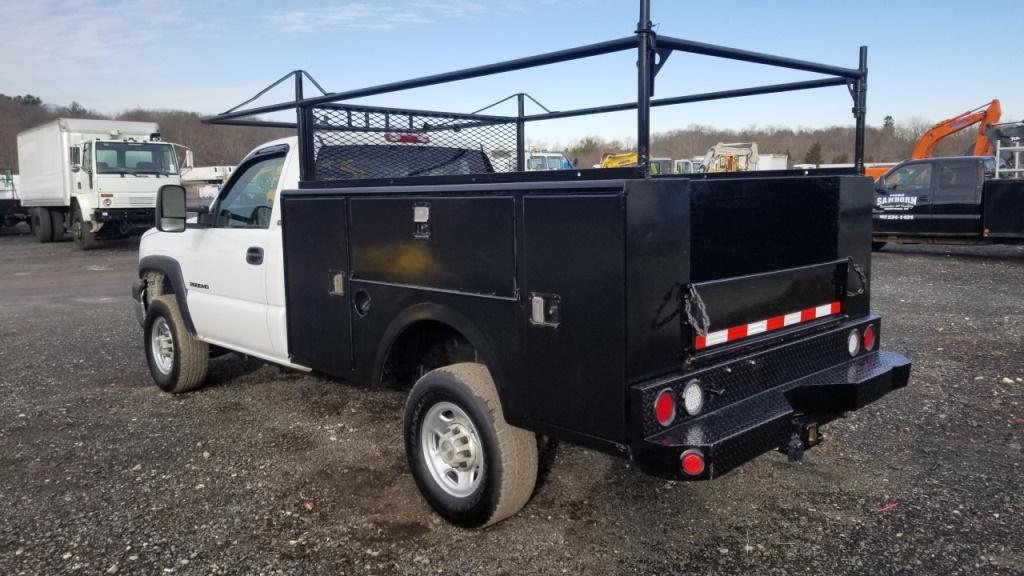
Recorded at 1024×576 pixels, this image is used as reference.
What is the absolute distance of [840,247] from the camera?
4090mm

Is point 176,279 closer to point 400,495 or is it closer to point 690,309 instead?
point 400,495

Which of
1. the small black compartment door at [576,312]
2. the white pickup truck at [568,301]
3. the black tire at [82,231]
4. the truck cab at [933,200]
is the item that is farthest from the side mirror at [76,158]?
the small black compartment door at [576,312]

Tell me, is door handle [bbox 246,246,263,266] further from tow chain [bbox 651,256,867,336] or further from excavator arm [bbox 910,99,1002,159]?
excavator arm [bbox 910,99,1002,159]

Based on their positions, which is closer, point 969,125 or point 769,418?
point 769,418

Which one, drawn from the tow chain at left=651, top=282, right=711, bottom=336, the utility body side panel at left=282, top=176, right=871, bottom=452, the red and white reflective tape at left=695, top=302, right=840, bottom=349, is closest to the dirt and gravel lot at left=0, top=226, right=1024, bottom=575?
the utility body side panel at left=282, top=176, right=871, bottom=452

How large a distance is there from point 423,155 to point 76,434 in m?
2.94

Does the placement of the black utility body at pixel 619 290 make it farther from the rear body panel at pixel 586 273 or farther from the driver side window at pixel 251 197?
the driver side window at pixel 251 197

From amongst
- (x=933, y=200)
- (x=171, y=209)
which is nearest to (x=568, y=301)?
(x=171, y=209)

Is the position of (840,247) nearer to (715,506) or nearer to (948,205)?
(715,506)

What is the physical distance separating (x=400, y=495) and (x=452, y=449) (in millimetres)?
614

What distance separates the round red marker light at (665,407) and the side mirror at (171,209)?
380 centimetres

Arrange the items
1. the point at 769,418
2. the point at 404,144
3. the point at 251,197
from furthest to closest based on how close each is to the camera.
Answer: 1. the point at 404,144
2. the point at 251,197
3. the point at 769,418

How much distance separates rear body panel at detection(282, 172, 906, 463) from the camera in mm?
3035

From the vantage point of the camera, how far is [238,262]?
17.3 feet
